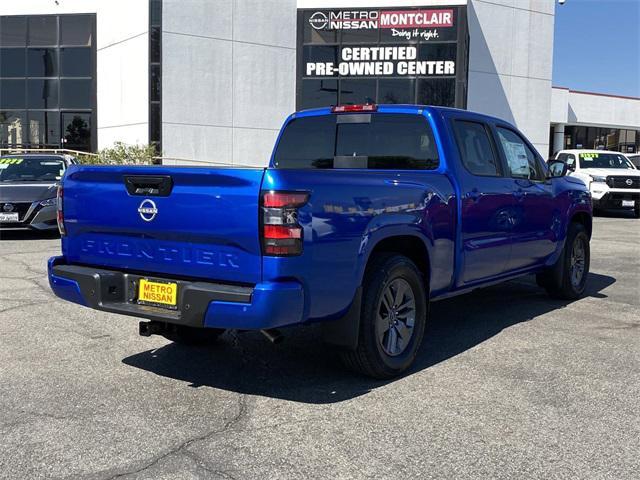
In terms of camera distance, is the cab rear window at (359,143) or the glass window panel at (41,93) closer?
the cab rear window at (359,143)

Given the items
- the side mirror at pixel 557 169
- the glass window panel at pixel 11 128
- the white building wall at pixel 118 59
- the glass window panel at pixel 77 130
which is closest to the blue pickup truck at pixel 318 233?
the side mirror at pixel 557 169

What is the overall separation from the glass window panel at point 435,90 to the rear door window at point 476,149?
18967 mm

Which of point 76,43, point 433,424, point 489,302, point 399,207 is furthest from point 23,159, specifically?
point 76,43

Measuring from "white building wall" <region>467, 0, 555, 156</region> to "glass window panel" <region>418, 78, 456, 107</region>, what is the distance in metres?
1.67

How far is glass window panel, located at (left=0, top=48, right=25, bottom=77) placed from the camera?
2744cm

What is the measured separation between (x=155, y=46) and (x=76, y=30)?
215 inches

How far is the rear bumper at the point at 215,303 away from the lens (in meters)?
3.61

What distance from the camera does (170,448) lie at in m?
3.39

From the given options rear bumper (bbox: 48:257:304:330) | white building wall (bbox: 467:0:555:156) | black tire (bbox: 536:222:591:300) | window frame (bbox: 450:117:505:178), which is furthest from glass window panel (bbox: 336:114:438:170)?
white building wall (bbox: 467:0:555:156)

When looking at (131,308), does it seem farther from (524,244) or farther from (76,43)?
(76,43)

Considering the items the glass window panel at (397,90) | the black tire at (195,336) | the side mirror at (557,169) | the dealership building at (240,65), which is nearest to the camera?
the black tire at (195,336)

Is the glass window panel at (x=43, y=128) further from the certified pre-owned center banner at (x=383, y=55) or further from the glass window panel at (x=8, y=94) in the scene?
the certified pre-owned center banner at (x=383, y=55)

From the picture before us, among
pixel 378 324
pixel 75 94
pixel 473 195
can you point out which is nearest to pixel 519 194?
pixel 473 195

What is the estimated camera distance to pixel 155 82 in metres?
23.7
